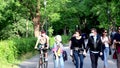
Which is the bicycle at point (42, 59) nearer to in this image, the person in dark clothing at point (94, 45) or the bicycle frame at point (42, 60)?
the bicycle frame at point (42, 60)

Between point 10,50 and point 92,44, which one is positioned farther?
point 10,50

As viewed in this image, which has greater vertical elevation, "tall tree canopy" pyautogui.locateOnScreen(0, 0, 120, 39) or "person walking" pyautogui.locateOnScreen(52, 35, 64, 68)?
"tall tree canopy" pyautogui.locateOnScreen(0, 0, 120, 39)

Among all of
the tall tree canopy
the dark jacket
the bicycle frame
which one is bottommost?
the bicycle frame

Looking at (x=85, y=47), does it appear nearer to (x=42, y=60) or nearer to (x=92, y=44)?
(x=92, y=44)

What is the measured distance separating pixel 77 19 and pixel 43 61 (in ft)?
217

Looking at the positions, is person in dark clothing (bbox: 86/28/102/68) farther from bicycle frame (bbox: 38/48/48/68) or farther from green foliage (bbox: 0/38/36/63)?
green foliage (bbox: 0/38/36/63)

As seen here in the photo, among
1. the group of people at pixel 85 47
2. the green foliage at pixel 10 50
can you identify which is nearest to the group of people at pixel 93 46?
→ the group of people at pixel 85 47

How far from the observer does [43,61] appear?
15.7 meters

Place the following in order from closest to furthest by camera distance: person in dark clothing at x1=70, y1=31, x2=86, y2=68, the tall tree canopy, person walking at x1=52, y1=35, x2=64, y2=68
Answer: person walking at x1=52, y1=35, x2=64, y2=68 < person in dark clothing at x1=70, y1=31, x2=86, y2=68 < the tall tree canopy

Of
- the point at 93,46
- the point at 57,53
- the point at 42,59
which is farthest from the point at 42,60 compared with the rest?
the point at 93,46

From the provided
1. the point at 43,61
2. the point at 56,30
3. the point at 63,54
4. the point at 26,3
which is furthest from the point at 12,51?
the point at 56,30

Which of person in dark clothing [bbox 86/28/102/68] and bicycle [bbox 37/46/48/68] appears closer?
person in dark clothing [bbox 86/28/102/68]

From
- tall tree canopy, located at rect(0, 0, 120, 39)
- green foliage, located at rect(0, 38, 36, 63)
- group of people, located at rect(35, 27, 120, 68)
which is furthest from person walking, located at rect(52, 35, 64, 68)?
tall tree canopy, located at rect(0, 0, 120, 39)

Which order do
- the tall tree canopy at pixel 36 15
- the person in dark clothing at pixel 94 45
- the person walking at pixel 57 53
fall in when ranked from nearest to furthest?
the person in dark clothing at pixel 94 45, the person walking at pixel 57 53, the tall tree canopy at pixel 36 15
